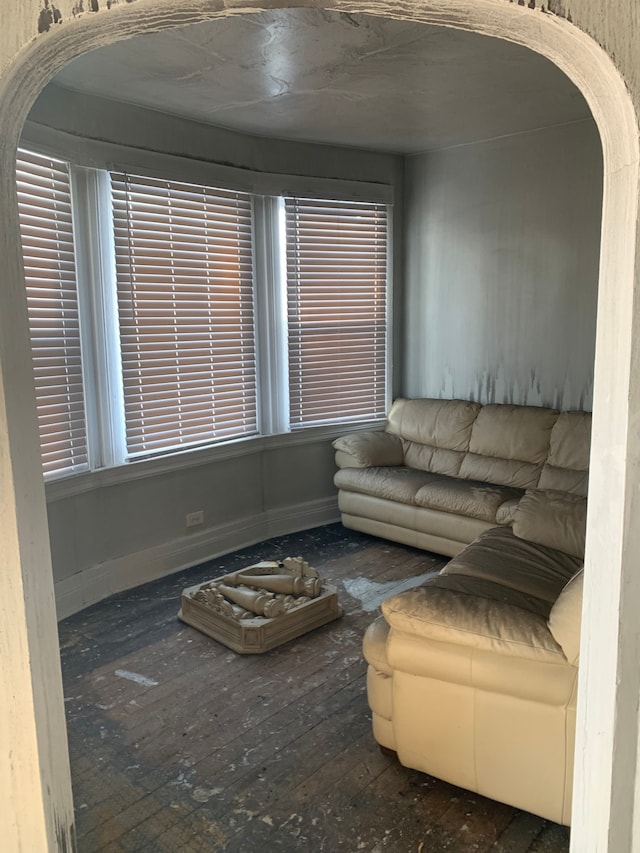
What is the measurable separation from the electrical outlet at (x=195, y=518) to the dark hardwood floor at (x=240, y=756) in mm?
748

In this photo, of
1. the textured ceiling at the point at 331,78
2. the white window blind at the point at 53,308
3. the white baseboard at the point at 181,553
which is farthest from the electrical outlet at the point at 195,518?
the textured ceiling at the point at 331,78

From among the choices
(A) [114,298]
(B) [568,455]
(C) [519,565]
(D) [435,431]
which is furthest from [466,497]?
(A) [114,298]

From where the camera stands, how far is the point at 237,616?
3131 millimetres

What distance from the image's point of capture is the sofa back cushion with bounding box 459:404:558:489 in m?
4.23

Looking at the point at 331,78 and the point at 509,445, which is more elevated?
the point at 331,78

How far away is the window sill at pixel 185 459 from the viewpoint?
3.49 meters

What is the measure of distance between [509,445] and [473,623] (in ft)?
8.58

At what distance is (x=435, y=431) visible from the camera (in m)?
4.75

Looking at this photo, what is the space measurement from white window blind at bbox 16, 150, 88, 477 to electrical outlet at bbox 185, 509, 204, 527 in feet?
2.82

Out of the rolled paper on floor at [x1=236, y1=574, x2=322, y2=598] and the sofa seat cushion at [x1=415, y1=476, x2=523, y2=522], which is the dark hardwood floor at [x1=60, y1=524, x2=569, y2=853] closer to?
the rolled paper on floor at [x1=236, y1=574, x2=322, y2=598]

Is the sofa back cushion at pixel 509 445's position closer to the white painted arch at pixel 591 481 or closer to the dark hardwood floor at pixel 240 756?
the dark hardwood floor at pixel 240 756

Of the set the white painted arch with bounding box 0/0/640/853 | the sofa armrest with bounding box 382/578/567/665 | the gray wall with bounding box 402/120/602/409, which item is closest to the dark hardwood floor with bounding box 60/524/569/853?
the sofa armrest with bounding box 382/578/567/665

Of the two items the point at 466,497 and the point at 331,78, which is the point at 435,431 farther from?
the point at 331,78

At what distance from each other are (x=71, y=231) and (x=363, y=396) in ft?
8.41
